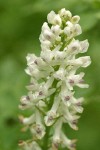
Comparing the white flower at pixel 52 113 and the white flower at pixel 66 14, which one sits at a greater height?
the white flower at pixel 66 14

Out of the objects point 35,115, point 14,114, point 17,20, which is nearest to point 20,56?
point 17,20

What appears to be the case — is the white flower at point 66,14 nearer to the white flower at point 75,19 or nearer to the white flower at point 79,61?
the white flower at point 75,19

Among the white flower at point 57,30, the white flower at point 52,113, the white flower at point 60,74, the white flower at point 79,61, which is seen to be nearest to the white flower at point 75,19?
the white flower at point 57,30

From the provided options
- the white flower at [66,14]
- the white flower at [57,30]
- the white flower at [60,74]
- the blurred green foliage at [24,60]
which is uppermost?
the blurred green foliage at [24,60]

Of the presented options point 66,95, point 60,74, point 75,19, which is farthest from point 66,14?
point 66,95

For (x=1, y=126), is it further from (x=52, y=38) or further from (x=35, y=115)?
(x=52, y=38)

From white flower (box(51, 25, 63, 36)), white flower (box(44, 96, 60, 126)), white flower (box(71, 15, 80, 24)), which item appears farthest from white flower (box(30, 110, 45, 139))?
white flower (box(71, 15, 80, 24))

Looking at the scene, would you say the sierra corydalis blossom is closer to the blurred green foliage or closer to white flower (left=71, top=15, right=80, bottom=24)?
white flower (left=71, top=15, right=80, bottom=24)
